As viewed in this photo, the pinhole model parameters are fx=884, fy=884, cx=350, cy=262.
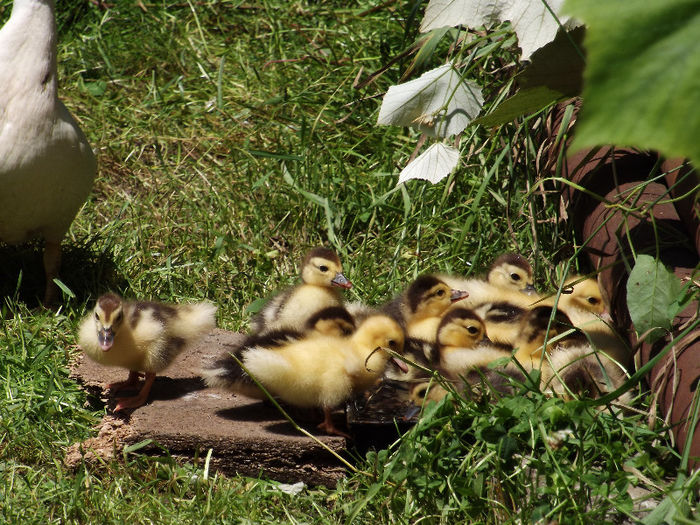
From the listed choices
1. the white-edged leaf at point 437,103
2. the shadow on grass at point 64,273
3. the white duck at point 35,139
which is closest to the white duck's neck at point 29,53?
the white duck at point 35,139

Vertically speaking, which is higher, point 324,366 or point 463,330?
point 324,366

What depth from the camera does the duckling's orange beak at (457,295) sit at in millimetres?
3982

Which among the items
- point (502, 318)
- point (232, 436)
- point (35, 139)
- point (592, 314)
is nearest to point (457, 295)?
point (502, 318)

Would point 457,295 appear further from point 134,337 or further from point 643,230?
point 134,337

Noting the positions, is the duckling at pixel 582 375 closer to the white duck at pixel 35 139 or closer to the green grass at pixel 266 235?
the green grass at pixel 266 235

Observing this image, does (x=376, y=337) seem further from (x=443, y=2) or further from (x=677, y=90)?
(x=677, y=90)

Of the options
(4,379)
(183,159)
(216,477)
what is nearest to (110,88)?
(183,159)

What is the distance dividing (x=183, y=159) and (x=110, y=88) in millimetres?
1129

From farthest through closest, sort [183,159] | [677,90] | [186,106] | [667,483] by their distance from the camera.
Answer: [186,106]
[183,159]
[667,483]
[677,90]

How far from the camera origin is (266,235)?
5156 millimetres

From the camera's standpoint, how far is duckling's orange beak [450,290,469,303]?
157 inches

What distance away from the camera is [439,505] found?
2.79 metres

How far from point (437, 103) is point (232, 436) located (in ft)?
5.03

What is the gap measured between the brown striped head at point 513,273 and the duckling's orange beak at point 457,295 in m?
0.32
